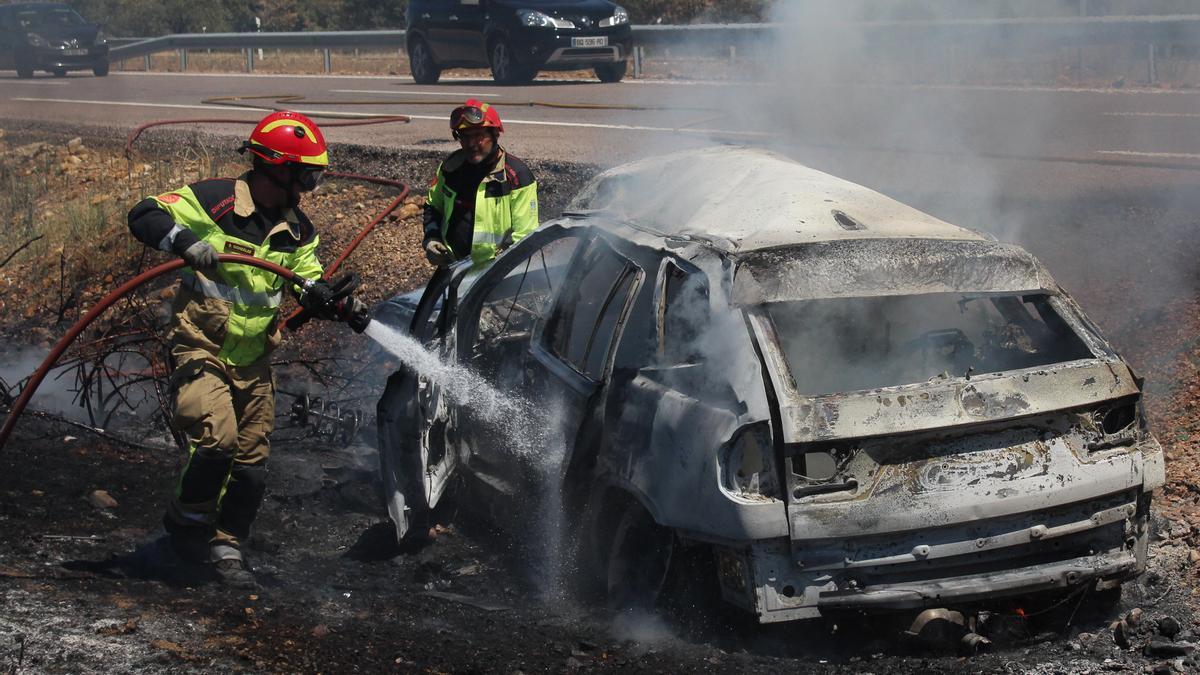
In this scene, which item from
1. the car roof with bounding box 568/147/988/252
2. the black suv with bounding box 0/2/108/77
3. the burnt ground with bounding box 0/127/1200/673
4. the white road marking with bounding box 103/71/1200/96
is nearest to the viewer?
the burnt ground with bounding box 0/127/1200/673

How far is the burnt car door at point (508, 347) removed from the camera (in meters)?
5.32

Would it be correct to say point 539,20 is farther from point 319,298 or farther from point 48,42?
point 48,42

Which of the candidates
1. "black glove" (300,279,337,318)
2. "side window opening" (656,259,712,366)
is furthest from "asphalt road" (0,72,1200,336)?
"black glove" (300,279,337,318)

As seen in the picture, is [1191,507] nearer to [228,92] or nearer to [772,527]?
[772,527]

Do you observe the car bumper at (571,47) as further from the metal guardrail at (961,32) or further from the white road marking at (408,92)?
the metal guardrail at (961,32)

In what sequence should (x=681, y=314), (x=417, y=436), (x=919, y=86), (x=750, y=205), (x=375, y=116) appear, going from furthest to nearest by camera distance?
(x=375, y=116) < (x=919, y=86) < (x=417, y=436) < (x=750, y=205) < (x=681, y=314)

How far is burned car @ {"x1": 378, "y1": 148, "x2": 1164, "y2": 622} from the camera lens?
13.3 feet

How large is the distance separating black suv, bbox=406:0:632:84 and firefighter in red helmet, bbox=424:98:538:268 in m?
11.6

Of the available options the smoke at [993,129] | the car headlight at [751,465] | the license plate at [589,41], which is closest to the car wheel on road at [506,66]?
the license plate at [589,41]

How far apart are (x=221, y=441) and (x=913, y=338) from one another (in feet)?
9.11

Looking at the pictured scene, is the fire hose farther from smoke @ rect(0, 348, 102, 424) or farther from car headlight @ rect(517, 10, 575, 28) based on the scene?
car headlight @ rect(517, 10, 575, 28)

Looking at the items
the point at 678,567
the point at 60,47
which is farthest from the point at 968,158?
the point at 60,47

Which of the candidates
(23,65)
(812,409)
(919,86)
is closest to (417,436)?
(812,409)

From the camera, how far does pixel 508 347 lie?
19.0ft
